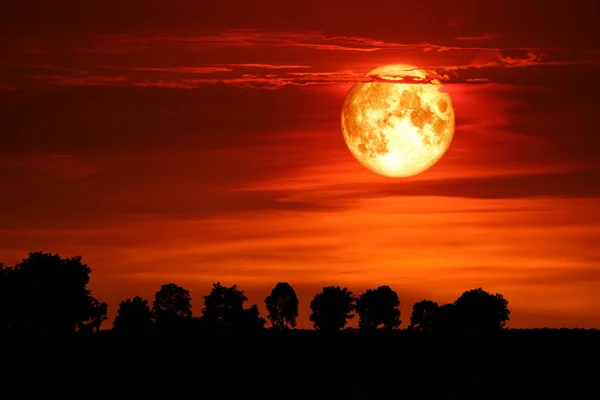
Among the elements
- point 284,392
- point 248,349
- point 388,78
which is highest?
point 388,78

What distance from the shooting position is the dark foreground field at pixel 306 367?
201ft

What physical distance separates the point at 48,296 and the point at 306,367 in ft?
329

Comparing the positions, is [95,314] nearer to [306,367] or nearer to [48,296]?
[48,296]

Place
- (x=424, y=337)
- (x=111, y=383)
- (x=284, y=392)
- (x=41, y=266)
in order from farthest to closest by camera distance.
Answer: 1. (x=41, y=266)
2. (x=424, y=337)
3. (x=111, y=383)
4. (x=284, y=392)

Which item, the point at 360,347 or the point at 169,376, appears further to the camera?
the point at 360,347

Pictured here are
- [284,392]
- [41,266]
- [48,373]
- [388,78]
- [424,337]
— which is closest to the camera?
[284,392]

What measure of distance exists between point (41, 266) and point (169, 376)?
107 metres

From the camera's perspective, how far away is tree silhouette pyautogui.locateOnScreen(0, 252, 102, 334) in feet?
539

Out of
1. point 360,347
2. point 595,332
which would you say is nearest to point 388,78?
point 360,347

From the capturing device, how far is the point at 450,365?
73125 millimetres

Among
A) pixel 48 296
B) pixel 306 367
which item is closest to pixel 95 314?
pixel 48 296

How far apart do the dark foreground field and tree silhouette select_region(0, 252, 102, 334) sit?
73415mm

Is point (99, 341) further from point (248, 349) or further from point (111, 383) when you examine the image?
point (111, 383)

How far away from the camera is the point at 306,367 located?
70.2m
